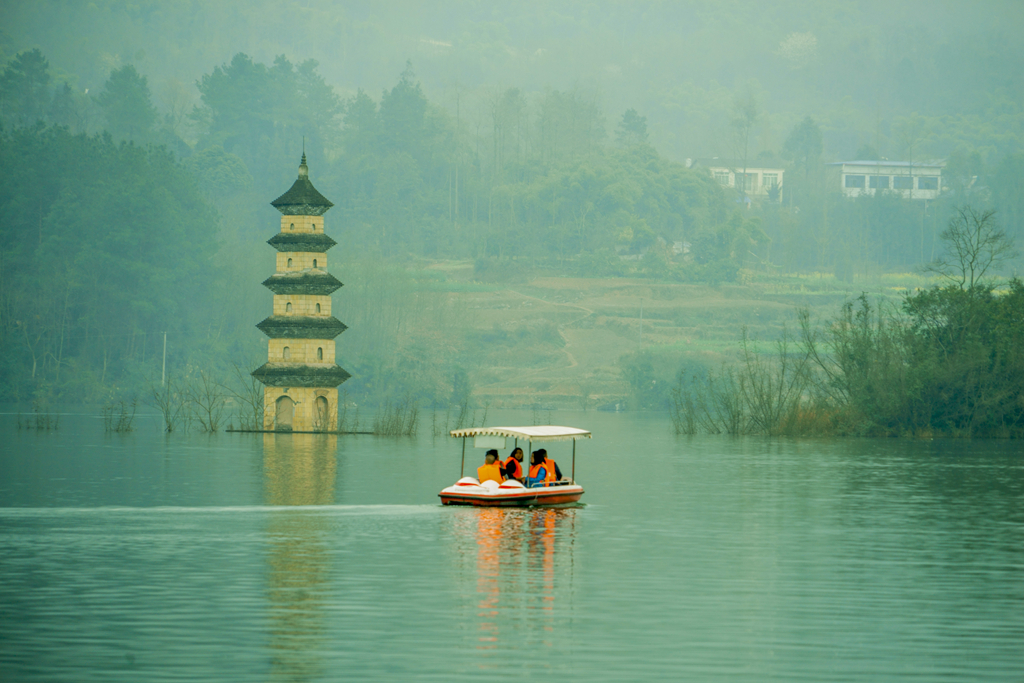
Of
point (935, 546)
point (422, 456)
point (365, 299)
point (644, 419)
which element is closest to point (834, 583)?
point (935, 546)

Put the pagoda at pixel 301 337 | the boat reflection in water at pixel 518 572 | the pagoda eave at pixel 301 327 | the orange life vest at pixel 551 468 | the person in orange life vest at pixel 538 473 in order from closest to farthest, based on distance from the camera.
Result: 1. the boat reflection in water at pixel 518 572
2. the person in orange life vest at pixel 538 473
3. the orange life vest at pixel 551 468
4. the pagoda at pixel 301 337
5. the pagoda eave at pixel 301 327

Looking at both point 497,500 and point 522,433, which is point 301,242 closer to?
point 522,433

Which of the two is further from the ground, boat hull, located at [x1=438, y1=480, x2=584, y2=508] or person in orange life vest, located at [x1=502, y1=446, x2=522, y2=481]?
person in orange life vest, located at [x1=502, y1=446, x2=522, y2=481]

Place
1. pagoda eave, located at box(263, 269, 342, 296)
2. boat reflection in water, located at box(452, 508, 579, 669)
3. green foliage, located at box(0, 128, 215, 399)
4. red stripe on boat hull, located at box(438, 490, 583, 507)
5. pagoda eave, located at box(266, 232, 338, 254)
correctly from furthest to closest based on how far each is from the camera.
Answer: green foliage, located at box(0, 128, 215, 399)
pagoda eave, located at box(266, 232, 338, 254)
pagoda eave, located at box(263, 269, 342, 296)
red stripe on boat hull, located at box(438, 490, 583, 507)
boat reflection in water, located at box(452, 508, 579, 669)

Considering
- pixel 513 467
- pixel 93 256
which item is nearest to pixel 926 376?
pixel 513 467

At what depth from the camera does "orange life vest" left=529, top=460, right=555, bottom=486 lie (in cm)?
4572

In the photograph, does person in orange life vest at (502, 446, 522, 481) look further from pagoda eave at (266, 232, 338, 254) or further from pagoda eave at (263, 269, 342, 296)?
pagoda eave at (266, 232, 338, 254)

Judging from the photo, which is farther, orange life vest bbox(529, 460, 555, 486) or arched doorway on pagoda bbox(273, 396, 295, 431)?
arched doorway on pagoda bbox(273, 396, 295, 431)

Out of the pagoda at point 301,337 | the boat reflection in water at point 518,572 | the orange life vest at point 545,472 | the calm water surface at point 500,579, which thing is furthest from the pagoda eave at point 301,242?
the orange life vest at point 545,472

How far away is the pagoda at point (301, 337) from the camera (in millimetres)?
91000

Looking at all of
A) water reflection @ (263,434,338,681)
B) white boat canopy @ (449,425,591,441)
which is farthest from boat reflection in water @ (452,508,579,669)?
water reflection @ (263,434,338,681)

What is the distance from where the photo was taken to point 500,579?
31.4 meters

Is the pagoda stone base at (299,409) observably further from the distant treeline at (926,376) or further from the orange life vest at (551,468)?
the orange life vest at (551,468)

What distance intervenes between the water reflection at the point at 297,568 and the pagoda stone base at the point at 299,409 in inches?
888
